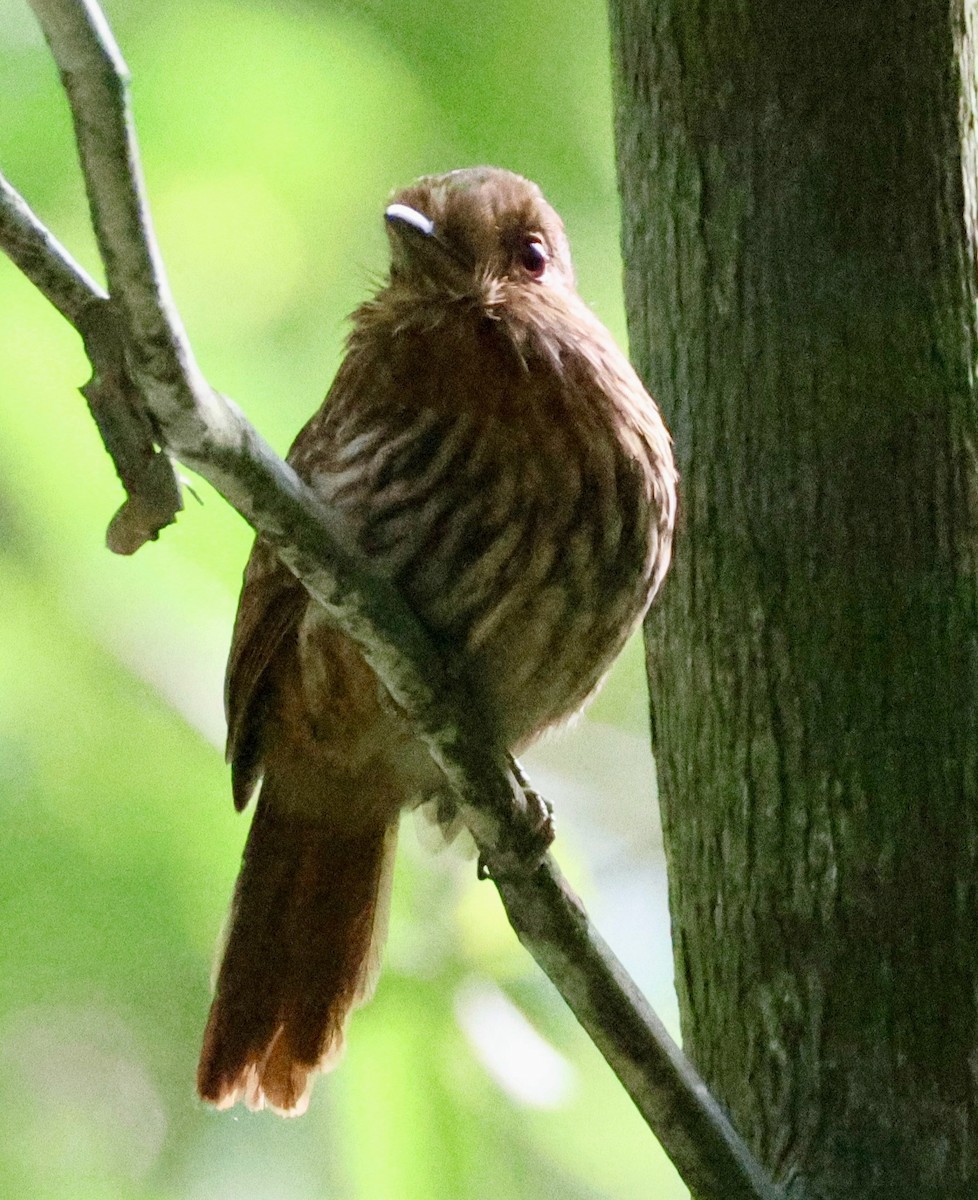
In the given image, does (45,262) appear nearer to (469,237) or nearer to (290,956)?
(469,237)

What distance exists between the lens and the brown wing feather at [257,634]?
1694 millimetres

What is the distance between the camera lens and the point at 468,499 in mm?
1578

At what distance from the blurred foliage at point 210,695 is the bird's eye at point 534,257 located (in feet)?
2.41

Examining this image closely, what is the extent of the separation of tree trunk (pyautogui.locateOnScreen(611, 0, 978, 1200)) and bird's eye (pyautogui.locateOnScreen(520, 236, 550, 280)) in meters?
0.24

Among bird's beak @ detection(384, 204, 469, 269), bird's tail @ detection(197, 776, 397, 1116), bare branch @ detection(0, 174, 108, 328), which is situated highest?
bird's beak @ detection(384, 204, 469, 269)

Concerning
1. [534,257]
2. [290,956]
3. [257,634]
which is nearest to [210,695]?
[290,956]

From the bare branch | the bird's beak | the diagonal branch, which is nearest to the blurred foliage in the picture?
the bird's beak

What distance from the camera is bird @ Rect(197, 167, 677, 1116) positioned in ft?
5.19

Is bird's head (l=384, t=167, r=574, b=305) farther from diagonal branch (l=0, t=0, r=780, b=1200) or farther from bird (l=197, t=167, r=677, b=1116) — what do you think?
diagonal branch (l=0, t=0, r=780, b=1200)

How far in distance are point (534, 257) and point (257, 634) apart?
0.51 meters

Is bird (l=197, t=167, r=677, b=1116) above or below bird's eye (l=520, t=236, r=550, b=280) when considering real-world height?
below

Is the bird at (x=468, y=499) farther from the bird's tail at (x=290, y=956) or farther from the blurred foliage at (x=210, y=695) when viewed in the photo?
the blurred foliage at (x=210, y=695)

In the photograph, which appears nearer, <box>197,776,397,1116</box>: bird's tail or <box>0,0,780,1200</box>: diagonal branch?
<box>0,0,780,1200</box>: diagonal branch

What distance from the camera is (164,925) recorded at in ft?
8.41
